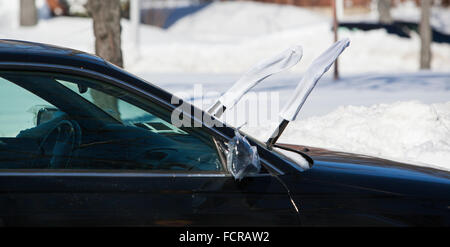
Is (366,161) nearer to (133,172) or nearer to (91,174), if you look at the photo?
(133,172)

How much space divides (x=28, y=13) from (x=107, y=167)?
22.3 meters

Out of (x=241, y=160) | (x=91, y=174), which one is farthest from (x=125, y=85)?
(x=241, y=160)

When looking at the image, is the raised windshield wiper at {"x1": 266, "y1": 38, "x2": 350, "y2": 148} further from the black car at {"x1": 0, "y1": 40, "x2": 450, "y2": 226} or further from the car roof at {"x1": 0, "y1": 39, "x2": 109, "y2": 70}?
the car roof at {"x1": 0, "y1": 39, "x2": 109, "y2": 70}

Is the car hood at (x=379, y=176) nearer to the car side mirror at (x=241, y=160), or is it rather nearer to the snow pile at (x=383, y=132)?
the car side mirror at (x=241, y=160)

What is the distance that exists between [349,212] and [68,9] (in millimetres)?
25442

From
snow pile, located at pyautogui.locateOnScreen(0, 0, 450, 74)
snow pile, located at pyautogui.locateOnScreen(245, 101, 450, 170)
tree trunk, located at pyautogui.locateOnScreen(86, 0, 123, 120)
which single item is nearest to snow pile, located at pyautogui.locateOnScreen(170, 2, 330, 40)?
snow pile, located at pyautogui.locateOnScreen(0, 0, 450, 74)

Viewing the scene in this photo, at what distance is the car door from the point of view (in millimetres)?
2557

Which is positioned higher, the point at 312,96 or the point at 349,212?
the point at 349,212

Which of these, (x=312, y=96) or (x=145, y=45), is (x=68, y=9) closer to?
(x=145, y=45)

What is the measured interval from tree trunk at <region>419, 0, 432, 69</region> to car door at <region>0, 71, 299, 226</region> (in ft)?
56.6

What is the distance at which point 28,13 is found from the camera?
23.9m
